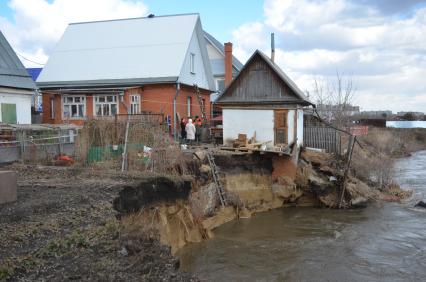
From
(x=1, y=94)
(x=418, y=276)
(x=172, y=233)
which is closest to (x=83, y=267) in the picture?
(x=172, y=233)

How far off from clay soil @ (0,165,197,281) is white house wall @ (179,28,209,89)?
16754mm

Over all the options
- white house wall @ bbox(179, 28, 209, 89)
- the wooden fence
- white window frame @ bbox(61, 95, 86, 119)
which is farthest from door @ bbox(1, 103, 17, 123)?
the wooden fence

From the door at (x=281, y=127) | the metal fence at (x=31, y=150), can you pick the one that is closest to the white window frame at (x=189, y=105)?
the door at (x=281, y=127)

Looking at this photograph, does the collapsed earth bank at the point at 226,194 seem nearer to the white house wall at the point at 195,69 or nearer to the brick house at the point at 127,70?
the brick house at the point at 127,70

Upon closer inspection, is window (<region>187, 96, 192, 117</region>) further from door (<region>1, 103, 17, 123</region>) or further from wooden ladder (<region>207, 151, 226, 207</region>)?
door (<region>1, 103, 17, 123</region>)

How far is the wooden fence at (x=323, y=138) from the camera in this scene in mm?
23875

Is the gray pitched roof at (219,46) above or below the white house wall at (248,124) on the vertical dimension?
above

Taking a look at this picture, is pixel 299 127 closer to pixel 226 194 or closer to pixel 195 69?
pixel 226 194

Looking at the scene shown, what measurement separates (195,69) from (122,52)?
5.12 metres

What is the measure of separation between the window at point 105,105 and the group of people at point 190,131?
448cm

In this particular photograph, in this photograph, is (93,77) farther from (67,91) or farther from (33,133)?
(33,133)

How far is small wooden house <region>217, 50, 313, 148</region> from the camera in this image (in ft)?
72.9

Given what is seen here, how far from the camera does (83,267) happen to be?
668 centimetres

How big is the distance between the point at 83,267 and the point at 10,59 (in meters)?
19.9
